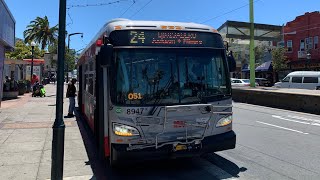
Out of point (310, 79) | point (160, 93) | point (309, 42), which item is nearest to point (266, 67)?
point (309, 42)

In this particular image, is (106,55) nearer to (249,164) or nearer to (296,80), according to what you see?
(249,164)

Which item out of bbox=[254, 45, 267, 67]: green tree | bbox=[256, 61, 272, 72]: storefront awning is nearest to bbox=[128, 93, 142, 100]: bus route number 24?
bbox=[256, 61, 272, 72]: storefront awning

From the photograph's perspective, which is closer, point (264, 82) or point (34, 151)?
point (34, 151)

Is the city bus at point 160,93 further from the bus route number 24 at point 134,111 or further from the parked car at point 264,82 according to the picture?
the parked car at point 264,82

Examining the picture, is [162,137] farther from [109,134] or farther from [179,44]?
[179,44]

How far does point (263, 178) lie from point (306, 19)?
41.8m

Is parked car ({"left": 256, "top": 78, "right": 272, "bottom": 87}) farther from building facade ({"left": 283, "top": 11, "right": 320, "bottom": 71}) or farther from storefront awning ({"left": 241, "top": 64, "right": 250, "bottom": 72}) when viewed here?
storefront awning ({"left": 241, "top": 64, "right": 250, "bottom": 72})

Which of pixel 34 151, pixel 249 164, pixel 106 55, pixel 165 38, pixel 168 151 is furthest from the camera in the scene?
pixel 34 151

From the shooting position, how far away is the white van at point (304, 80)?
2834 centimetres

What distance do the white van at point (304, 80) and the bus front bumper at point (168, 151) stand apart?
24.0 meters

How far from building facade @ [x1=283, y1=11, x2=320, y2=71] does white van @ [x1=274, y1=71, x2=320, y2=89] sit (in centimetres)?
1238

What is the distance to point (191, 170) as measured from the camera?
6.89m

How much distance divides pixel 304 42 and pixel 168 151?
41.8 m

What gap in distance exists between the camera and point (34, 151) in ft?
27.7
